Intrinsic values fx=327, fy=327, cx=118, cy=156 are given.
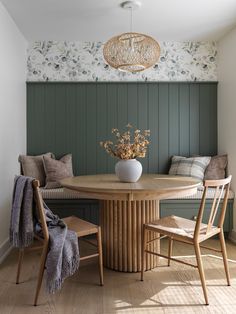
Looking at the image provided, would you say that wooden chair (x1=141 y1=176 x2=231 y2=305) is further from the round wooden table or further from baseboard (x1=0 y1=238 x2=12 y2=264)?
baseboard (x1=0 y1=238 x2=12 y2=264)

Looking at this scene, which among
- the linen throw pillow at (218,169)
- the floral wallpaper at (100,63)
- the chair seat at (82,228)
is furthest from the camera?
the floral wallpaper at (100,63)

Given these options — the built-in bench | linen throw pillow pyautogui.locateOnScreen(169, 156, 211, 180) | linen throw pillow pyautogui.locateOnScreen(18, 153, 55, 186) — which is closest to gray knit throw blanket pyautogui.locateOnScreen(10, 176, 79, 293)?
the built-in bench

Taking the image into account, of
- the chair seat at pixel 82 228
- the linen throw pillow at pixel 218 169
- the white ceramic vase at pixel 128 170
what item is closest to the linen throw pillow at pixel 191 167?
the linen throw pillow at pixel 218 169

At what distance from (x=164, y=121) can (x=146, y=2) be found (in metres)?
1.62

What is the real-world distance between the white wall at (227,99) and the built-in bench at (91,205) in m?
0.32

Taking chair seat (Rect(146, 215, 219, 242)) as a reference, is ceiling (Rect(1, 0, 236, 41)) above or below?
above

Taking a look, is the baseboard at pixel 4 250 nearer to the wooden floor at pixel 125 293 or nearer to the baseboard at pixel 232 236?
the wooden floor at pixel 125 293

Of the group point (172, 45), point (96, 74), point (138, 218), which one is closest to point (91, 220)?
point (138, 218)

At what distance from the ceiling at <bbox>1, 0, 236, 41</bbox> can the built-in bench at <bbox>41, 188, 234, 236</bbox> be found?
1898mm

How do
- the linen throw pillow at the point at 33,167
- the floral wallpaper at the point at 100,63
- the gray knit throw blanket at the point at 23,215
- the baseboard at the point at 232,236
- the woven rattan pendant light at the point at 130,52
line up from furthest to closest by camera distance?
the floral wallpaper at the point at 100,63 < the linen throw pillow at the point at 33,167 < the baseboard at the point at 232,236 < the woven rattan pendant light at the point at 130,52 < the gray knit throw blanket at the point at 23,215

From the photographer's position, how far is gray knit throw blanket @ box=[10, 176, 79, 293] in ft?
7.41

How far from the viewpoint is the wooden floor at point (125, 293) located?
2252 mm

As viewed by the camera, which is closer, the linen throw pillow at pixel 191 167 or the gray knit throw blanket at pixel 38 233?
the gray knit throw blanket at pixel 38 233

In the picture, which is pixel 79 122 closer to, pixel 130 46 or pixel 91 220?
pixel 91 220
